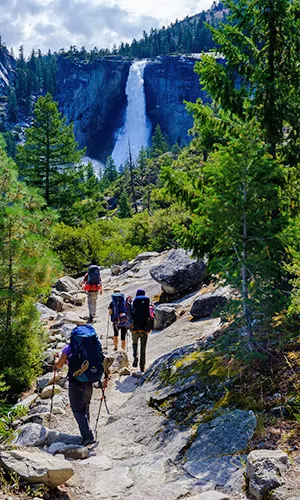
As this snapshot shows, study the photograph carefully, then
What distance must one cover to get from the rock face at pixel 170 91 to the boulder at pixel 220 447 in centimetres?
11823

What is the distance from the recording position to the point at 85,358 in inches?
225

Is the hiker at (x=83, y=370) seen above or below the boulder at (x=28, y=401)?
above

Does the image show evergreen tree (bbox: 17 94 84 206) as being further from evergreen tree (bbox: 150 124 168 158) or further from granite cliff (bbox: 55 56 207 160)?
granite cliff (bbox: 55 56 207 160)

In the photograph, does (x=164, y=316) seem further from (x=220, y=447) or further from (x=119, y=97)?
(x=119, y=97)

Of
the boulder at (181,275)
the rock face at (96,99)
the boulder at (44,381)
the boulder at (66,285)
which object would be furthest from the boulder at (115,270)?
the rock face at (96,99)

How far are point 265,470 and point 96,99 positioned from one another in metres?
140

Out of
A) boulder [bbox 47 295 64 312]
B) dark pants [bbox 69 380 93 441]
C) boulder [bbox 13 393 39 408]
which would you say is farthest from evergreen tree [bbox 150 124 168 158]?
dark pants [bbox 69 380 93 441]

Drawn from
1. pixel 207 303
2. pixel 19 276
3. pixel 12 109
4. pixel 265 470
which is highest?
pixel 12 109

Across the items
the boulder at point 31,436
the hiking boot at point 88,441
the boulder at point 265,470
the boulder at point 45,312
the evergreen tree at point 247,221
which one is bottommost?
the boulder at point 45,312

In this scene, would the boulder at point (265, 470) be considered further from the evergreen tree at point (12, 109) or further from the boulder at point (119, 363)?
the evergreen tree at point (12, 109)

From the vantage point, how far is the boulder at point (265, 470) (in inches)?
135

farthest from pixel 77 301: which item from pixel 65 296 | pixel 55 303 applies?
pixel 55 303

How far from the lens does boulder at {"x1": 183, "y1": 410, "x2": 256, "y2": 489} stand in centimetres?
405

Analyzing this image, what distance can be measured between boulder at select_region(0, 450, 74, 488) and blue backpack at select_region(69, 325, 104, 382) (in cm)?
151
